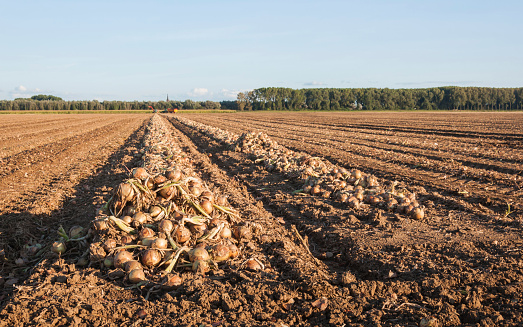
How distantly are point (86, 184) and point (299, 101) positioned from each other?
9801 centimetres

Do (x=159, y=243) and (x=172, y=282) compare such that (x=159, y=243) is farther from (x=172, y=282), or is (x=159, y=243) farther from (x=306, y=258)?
(x=306, y=258)

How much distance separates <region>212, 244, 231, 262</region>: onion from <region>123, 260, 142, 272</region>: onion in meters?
0.71

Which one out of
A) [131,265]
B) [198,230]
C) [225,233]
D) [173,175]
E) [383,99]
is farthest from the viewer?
[383,99]

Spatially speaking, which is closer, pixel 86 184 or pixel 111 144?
pixel 86 184

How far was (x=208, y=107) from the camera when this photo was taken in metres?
107

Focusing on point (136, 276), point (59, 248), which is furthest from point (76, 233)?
point (136, 276)

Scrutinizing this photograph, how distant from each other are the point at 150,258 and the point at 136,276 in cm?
24

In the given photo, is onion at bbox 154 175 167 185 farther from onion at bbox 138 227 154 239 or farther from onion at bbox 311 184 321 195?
onion at bbox 311 184 321 195

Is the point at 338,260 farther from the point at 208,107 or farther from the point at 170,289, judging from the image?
the point at 208,107

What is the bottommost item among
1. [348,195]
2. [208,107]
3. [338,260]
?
[338,260]

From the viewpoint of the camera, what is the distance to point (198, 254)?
333 centimetres

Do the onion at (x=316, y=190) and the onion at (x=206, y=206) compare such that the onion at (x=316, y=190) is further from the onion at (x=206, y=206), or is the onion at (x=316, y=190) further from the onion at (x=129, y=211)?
the onion at (x=129, y=211)

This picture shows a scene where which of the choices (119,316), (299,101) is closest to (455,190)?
(119,316)

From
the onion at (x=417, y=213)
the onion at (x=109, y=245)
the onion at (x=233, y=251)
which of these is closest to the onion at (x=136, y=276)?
the onion at (x=109, y=245)
